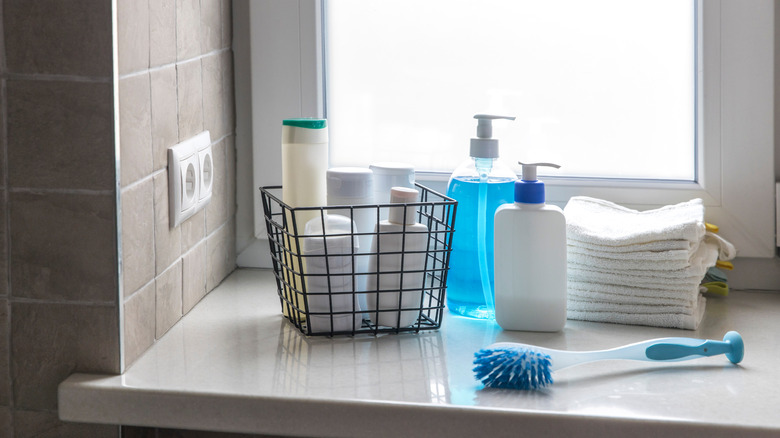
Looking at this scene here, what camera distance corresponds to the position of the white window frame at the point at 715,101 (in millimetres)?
1168

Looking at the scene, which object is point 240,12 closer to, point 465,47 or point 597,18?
point 465,47

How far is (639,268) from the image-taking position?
104 cm

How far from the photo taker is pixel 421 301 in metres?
1.03

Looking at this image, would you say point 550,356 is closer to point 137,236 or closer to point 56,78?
point 137,236

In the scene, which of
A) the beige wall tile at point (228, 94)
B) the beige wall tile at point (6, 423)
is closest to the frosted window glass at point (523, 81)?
the beige wall tile at point (228, 94)

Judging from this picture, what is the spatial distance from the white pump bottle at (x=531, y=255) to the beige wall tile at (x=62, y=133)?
452 mm

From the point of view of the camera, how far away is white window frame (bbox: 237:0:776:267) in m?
1.17

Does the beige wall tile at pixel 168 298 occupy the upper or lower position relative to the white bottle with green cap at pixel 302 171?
lower

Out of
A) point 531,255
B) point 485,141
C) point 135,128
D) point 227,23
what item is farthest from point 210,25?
point 531,255

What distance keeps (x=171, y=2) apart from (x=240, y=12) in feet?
0.90

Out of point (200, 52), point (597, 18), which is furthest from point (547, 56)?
point (200, 52)

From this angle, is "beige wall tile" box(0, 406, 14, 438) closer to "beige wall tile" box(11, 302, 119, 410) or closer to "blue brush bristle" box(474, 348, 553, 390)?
"beige wall tile" box(11, 302, 119, 410)

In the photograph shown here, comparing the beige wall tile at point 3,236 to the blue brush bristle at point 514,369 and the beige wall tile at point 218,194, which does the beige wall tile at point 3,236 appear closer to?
the beige wall tile at point 218,194

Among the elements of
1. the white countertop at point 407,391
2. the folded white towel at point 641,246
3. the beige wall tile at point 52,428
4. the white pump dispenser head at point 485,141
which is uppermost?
the white pump dispenser head at point 485,141
